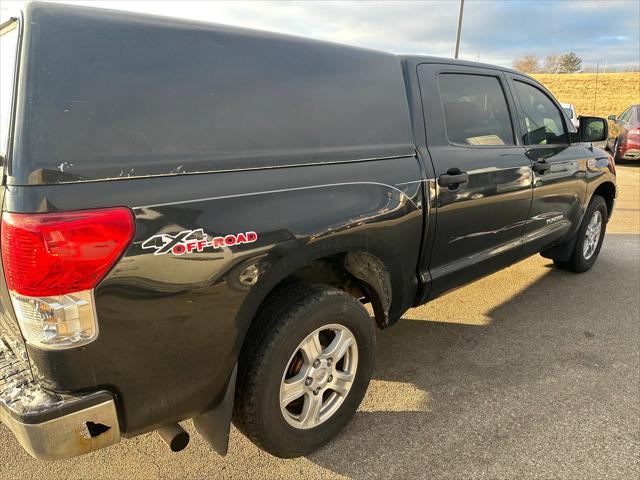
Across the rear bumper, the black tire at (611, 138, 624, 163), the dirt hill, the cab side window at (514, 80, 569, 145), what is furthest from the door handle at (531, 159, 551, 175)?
the dirt hill

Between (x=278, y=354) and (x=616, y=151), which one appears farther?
(x=616, y=151)

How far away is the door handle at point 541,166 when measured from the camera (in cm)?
358

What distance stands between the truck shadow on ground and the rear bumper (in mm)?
1087

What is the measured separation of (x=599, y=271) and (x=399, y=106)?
3.68 metres

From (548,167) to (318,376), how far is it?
8.46 ft

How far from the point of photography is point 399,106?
261 centimetres

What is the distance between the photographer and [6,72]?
1698 millimetres

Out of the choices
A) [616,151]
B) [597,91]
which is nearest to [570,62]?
[597,91]

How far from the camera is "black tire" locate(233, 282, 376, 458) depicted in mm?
2016

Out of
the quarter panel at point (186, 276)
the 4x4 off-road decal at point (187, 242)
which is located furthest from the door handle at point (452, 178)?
the 4x4 off-road decal at point (187, 242)

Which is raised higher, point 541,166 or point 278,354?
point 541,166

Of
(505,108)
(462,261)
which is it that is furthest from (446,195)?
(505,108)

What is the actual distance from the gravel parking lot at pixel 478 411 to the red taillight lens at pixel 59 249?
1201mm

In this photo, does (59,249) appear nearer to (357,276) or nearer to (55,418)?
(55,418)
